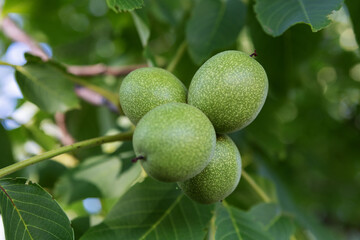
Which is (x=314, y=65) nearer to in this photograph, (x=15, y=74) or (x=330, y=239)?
(x=330, y=239)

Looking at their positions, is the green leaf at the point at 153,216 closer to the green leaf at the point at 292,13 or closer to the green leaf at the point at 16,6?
the green leaf at the point at 292,13

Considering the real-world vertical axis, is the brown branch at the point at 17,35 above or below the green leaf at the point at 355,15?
above

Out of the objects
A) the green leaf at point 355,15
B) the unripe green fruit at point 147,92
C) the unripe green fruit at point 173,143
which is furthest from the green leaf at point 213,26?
the unripe green fruit at point 173,143

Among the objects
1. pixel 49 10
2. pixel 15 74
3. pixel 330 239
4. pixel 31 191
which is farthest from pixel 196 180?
pixel 49 10

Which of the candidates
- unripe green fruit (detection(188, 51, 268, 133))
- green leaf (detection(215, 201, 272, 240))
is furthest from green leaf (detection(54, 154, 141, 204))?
unripe green fruit (detection(188, 51, 268, 133))

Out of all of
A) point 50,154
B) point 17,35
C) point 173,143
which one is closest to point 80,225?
point 50,154

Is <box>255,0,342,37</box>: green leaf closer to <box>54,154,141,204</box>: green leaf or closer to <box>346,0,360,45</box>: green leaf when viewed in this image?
<box>346,0,360,45</box>: green leaf
